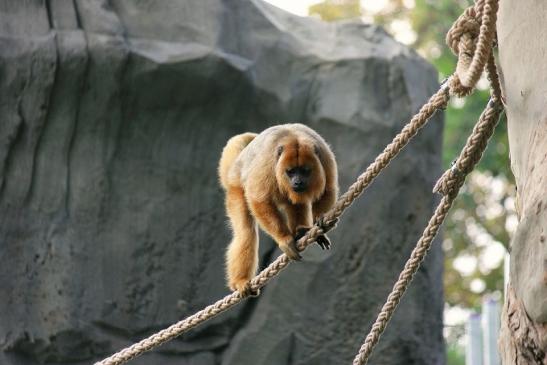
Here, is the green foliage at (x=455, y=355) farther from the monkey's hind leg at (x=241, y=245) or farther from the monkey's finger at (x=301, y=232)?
the monkey's finger at (x=301, y=232)

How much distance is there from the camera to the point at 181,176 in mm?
8102

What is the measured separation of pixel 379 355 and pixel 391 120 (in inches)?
84.5

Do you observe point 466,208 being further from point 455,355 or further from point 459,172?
point 459,172

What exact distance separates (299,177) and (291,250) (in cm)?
40

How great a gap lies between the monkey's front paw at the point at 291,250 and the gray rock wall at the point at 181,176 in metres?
3.03

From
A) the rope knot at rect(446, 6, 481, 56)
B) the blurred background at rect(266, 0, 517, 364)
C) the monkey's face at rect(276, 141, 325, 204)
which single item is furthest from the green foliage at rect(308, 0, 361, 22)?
the rope knot at rect(446, 6, 481, 56)

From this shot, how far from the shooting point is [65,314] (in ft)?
24.7

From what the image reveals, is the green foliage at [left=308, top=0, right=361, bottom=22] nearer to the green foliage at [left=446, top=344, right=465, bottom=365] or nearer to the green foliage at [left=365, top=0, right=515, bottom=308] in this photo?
the green foliage at [left=365, top=0, right=515, bottom=308]

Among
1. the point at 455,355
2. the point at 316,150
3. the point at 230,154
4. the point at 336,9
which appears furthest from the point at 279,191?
the point at 455,355

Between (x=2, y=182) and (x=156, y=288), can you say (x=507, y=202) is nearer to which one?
(x=156, y=288)

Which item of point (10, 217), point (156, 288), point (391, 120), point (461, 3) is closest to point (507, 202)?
point (461, 3)

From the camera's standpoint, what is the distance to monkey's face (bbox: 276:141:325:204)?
509 centimetres

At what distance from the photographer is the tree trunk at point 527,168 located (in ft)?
10.2

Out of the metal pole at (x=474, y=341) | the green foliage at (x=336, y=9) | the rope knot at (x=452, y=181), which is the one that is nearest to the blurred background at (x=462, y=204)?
the green foliage at (x=336, y=9)
